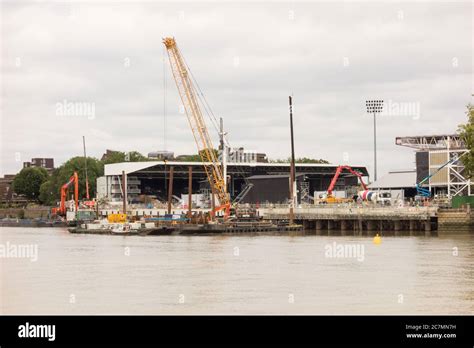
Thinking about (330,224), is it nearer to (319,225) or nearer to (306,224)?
(319,225)

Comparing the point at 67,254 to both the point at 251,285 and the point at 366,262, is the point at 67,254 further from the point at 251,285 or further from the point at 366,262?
the point at 251,285

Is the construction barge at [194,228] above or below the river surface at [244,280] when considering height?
above

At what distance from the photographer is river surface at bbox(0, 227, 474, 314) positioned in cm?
3988

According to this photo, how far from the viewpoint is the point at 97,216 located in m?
148

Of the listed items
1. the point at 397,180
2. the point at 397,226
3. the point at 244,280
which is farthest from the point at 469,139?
the point at 244,280

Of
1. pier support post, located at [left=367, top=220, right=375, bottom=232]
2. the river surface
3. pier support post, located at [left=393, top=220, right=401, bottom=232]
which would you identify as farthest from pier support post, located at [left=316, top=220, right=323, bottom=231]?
the river surface

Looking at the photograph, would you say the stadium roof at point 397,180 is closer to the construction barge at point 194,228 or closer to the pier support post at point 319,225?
the pier support post at point 319,225

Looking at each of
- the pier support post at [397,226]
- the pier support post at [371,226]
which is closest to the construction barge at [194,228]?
the pier support post at [371,226]

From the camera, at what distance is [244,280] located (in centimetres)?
4988

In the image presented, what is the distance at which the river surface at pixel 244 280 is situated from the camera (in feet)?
131
